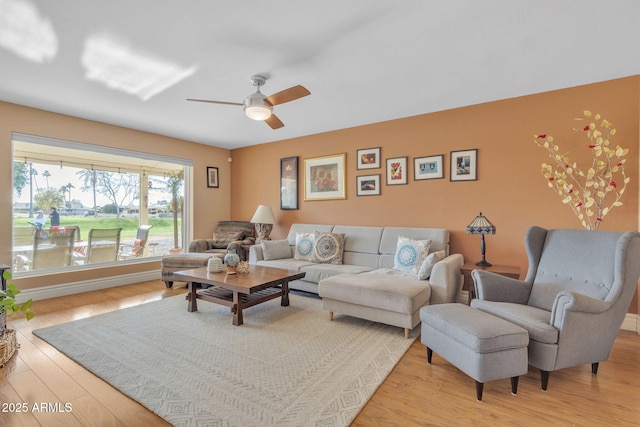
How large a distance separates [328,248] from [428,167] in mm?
1732

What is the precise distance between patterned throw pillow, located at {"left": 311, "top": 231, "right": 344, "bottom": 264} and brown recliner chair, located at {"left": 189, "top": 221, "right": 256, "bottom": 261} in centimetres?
135

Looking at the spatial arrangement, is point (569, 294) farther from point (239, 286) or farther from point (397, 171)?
point (397, 171)

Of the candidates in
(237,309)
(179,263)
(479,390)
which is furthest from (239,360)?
(179,263)

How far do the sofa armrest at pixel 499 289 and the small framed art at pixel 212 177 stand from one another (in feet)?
16.3

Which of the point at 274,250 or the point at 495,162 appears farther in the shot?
the point at 274,250

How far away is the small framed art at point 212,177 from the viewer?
5911mm

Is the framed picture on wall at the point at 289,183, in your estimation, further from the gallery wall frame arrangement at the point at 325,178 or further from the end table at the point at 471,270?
the end table at the point at 471,270

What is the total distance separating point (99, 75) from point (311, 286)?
3.18m

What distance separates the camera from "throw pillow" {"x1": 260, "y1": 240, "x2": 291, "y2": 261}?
4.39m

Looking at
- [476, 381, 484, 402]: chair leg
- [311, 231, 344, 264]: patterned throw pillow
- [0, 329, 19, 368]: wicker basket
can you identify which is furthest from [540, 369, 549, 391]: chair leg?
[0, 329, 19, 368]: wicker basket

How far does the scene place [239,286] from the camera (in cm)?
288

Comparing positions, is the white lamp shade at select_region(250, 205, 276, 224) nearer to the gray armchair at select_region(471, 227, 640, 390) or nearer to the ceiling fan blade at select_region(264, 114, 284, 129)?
the ceiling fan blade at select_region(264, 114, 284, 129)

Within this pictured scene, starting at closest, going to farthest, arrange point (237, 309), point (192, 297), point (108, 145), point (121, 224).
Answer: point (237, 309), point (192, 297), point (108, 145), point (121, 224)

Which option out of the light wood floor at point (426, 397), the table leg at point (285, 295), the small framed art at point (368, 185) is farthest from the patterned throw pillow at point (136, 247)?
the small framed art at point (368, 185)
